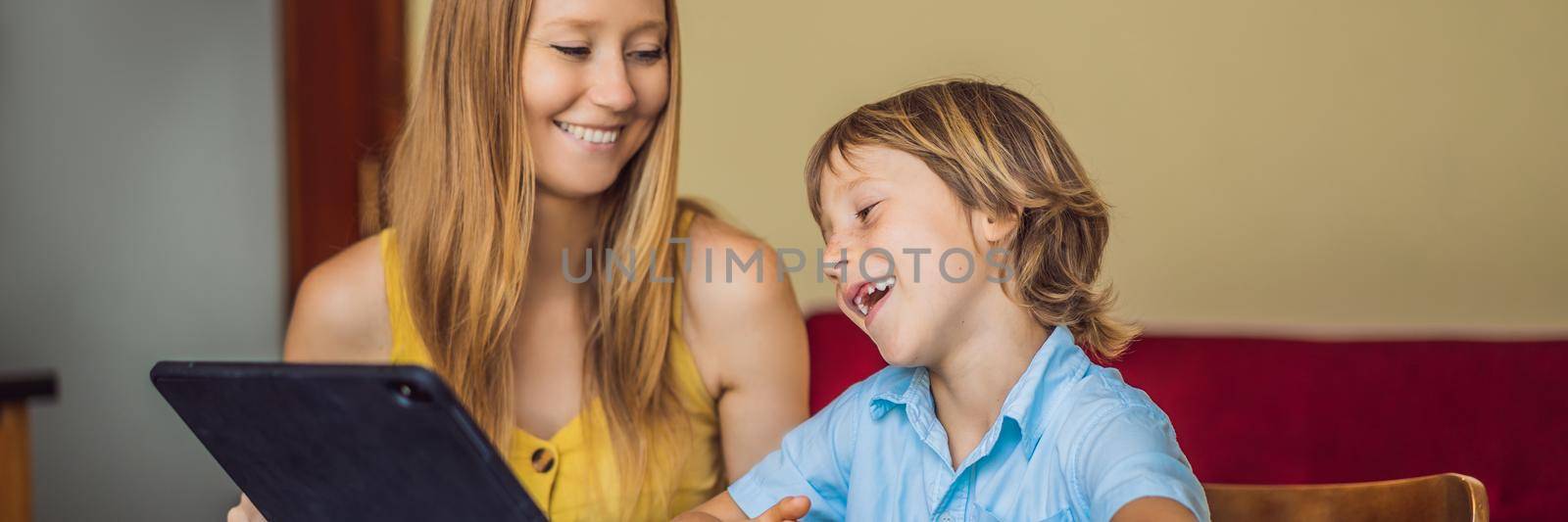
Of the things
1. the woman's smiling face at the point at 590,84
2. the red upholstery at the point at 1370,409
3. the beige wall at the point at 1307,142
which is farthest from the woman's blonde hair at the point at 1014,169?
the beige wall at the point at 1307,142

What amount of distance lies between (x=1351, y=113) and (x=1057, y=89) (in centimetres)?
41

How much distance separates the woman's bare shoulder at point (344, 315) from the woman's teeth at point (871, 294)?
654 millimetres

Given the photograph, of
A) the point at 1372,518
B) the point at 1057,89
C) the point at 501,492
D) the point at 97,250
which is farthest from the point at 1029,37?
the point at 97,250

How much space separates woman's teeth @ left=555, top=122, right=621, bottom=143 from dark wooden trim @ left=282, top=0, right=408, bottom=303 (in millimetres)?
1106

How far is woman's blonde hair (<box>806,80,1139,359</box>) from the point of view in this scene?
1.09m

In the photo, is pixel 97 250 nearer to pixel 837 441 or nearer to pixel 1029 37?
pixel 1029 37

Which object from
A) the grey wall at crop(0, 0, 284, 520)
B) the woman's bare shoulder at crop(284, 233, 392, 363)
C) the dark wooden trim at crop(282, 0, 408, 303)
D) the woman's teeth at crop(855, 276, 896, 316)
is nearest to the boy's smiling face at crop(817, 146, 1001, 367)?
the woman's teeth at crop(855, 276, 896, 316)

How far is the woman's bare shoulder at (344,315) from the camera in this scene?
4.95 feet

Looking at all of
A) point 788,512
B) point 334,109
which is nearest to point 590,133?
point 788,512

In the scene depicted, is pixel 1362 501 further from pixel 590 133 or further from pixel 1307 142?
pixel 1307 142

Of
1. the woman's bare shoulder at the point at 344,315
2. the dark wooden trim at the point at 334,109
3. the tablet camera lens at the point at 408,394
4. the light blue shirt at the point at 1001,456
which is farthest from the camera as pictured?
the dark wooden trim at the point at 334,109

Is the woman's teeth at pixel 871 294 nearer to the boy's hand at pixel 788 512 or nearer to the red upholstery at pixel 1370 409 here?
the boy's hand at pixel 788 512

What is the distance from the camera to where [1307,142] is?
1985 millimetres

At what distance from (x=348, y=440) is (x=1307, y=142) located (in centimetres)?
157
